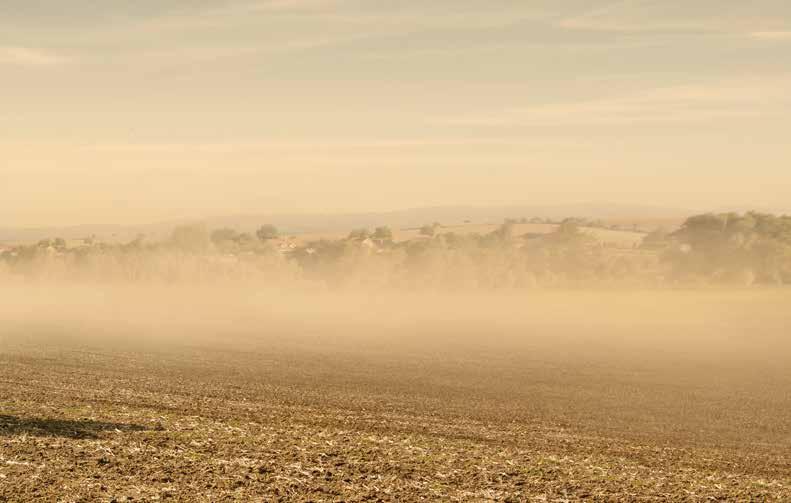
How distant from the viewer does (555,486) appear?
25297mm

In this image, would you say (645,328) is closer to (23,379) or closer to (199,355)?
(199,355)

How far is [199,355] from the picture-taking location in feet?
202

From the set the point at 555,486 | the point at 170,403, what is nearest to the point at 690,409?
the point at 555,486

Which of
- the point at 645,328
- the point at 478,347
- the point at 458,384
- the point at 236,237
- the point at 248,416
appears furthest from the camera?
the point at 236,237

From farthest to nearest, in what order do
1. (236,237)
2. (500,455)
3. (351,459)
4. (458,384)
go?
(236,237) < (458,384) < (500,455) < (351,459)

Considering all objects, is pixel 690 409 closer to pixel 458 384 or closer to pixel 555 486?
pixel 458 384

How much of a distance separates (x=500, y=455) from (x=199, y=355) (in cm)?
3722

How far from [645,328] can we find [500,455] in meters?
82.3

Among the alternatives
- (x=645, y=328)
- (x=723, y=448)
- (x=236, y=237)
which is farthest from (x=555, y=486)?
(x=236, y=237)

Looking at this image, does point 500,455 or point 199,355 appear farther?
point 199,355

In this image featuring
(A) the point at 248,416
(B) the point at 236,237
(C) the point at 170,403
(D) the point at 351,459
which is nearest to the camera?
(D) the point at 351,459

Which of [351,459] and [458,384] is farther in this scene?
[458,384]

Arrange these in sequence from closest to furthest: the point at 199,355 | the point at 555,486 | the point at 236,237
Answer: the point at 555,486, the point at 199,355, the point at 236,237

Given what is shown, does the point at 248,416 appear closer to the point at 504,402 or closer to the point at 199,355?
the point at 504,402
